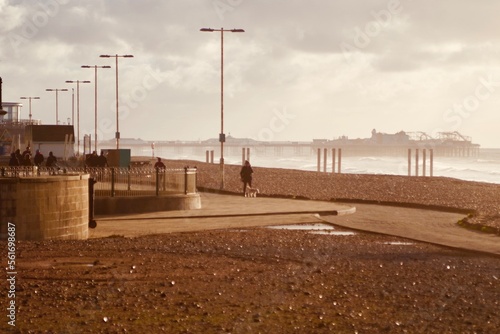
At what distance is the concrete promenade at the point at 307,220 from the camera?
909 inches

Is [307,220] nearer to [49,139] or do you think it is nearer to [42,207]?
[42,207]

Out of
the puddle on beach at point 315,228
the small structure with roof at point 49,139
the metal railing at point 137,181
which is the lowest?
the puddle on beach at point 315,228

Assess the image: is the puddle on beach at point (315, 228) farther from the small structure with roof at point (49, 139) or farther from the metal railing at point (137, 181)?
the small structure with roof at point (49, 139)

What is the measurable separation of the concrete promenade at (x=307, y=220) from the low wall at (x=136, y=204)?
55 centimetres

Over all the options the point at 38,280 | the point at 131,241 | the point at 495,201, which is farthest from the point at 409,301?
the point at 495,201

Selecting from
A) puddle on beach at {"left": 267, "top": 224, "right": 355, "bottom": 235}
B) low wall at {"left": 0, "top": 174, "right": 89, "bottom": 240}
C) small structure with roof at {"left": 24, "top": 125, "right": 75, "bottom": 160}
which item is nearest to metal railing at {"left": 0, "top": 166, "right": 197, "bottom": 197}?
puddle on beach at {"left": 267, "top": 224, "right": 355, "bottom": 235}

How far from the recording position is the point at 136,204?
29.6m

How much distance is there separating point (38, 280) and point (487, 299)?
773 cm

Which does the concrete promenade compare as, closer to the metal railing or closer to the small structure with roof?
the metal railing

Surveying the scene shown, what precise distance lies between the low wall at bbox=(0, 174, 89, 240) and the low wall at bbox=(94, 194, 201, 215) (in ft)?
23.6

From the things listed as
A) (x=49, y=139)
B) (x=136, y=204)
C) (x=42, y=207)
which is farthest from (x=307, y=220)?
(x=49, y=139)

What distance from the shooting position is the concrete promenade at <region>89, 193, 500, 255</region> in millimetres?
23078

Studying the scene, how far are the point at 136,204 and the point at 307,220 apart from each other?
6.17m

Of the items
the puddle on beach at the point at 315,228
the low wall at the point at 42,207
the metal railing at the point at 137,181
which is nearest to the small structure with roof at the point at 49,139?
the metal railing at the point at 137,181
